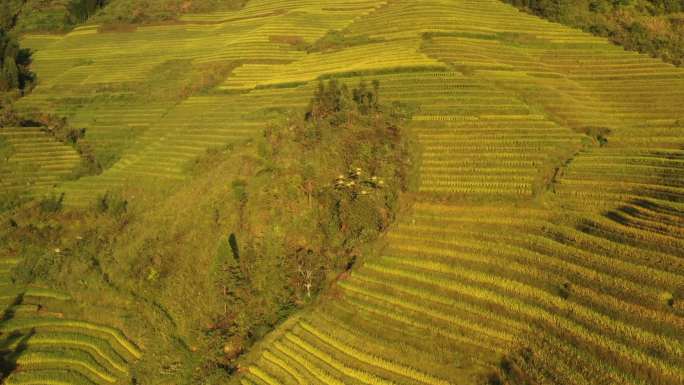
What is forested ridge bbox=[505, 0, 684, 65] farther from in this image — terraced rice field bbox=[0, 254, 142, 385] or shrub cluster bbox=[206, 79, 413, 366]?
terraced rice field bbox=[0, 254, 142, 385]

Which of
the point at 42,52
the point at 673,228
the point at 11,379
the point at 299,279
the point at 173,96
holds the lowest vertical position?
the point at 11,379

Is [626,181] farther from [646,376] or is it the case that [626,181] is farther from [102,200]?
[102,200]

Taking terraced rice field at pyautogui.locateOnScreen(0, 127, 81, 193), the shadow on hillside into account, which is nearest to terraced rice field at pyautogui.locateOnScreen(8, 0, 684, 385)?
the shadow on hillside

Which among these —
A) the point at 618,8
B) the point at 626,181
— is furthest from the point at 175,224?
the point at 618,8

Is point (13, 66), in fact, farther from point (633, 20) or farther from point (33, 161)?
point (633, 20)

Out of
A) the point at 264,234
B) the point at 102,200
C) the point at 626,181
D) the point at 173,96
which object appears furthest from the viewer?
the point at 173,96

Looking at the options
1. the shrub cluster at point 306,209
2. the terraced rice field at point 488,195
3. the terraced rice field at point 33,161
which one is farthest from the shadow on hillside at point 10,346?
the terraced rice field at point 33,161

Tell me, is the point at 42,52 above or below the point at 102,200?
above
